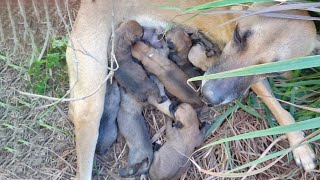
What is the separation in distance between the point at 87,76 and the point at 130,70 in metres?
0.25

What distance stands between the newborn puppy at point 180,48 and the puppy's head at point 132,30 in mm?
169

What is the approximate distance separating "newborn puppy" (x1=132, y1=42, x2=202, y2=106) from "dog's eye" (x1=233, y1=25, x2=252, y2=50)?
0.43 meters

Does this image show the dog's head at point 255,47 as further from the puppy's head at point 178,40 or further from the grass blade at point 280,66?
the grass blade at point 280,66

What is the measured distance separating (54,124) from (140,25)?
83 centimetres

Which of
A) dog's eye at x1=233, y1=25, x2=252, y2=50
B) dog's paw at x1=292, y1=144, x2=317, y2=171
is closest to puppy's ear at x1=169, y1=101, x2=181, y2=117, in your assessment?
dog's eye at x1=233, y1=25, x2=252, y2=50

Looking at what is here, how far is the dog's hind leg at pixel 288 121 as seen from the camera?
2.96 metres

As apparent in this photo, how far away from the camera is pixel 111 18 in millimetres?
3174

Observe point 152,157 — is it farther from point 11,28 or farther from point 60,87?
point 11,28

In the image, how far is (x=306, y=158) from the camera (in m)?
2.96

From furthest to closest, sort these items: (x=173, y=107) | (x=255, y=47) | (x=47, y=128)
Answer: (x=47, y=128) < (x=173, y=107) < (x=255, y=47)

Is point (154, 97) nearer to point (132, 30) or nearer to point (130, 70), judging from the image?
point (130, 70)

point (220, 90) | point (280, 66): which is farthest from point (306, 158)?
point (280, 66)

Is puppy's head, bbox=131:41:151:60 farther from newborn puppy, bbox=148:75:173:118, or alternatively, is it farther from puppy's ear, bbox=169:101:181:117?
puppy's ear, bbox=169:101:181:117

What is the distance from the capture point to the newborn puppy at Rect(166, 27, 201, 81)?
314cm
